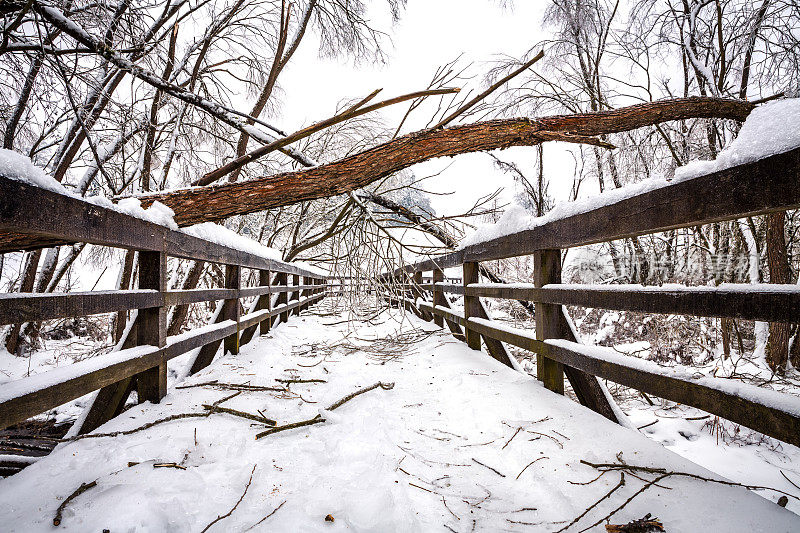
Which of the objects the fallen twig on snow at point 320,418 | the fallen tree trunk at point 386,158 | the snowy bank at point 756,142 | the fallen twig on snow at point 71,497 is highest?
the fallen tree trunk at point 386,158

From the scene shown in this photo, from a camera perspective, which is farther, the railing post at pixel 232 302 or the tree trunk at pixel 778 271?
the tree trunk at pixel 778 271

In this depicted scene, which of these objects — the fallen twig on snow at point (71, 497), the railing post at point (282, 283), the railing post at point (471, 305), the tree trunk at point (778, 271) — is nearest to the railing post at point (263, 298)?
the railing post at point (282, 283)

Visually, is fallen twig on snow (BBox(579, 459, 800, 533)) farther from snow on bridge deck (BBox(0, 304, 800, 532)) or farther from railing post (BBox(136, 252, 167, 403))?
railing post (BBox(136, 252, 167, 403))

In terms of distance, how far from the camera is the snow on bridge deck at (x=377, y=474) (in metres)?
1.11

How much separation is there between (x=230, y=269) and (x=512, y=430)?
3071 millimetres

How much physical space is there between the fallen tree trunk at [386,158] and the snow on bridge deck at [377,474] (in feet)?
4.26

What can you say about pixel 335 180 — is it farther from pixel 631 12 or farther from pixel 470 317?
pixel 631 12

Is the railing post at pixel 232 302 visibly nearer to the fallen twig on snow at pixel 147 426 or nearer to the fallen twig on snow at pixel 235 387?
the fallen twig on snow at pixel 235 387

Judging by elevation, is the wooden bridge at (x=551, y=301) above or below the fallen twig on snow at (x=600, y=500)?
above

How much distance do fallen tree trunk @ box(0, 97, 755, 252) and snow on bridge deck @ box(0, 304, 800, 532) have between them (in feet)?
4.26

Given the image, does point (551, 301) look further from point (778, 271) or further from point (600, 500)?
point (778, 271)

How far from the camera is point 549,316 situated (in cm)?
225

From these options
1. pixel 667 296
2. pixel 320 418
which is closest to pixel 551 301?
pixel 667 296

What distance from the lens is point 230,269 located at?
11.7ft
